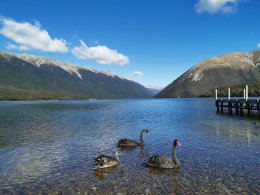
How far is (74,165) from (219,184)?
1087cm

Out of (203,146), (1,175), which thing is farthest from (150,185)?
(203,146)

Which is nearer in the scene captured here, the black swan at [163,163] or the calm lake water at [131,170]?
the calm lake water at [131,170]

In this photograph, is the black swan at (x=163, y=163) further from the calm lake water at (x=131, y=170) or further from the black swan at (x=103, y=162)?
the black swan at (x=103, y=162)

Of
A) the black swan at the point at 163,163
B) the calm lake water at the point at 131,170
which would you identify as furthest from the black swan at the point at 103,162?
the black swan at the point at 163,163

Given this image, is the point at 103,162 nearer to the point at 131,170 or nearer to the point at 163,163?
the point at 131,170

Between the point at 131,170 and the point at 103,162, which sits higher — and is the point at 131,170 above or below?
below

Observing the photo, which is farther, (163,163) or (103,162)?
(103,162)

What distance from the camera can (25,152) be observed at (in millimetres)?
27609

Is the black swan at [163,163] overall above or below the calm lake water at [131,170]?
above

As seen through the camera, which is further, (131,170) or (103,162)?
(103,162)

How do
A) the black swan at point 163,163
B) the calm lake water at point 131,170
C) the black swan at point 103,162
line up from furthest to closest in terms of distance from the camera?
the black swan at point 103,162
the black swan at point 163,163
the calm lake water at point 131,170

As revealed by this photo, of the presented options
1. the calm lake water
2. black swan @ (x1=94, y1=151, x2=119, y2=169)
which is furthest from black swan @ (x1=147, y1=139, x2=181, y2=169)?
black swan @ (x1=94, y1=151, x2=119, y2=169)

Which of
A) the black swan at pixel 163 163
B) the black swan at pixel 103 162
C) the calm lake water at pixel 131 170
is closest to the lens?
the calm lake water at pixel 131 170

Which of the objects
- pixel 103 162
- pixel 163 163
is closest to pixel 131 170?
pixel 103 162
